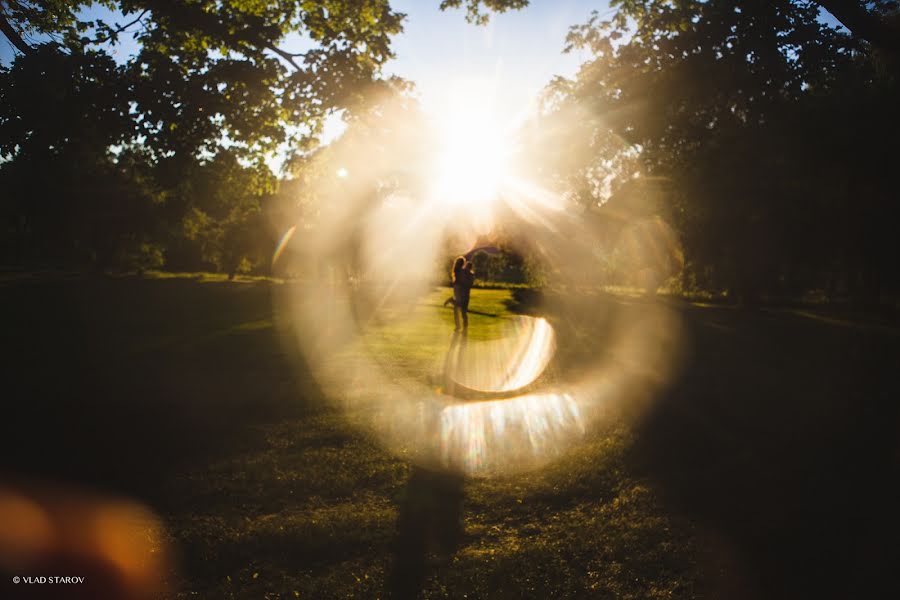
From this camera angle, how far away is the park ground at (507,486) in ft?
11.5

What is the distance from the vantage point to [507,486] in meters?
5.04

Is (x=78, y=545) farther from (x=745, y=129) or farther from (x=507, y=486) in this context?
(x=745, y=129)

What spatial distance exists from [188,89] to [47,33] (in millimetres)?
4133

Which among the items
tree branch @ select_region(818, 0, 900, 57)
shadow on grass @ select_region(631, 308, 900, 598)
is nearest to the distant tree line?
tree branch @ select_region(818, 0, 900, 57)

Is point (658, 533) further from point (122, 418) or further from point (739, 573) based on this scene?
point (122, 418)

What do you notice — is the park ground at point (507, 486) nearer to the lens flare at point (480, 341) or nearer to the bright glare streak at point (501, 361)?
the lens flare at point (480, 341)

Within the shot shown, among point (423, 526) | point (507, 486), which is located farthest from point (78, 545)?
point (507, 486)

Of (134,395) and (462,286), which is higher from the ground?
(462,286)

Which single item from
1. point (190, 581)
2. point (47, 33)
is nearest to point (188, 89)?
point (47, 33)

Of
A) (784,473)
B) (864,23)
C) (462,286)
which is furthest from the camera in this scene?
(462,286)

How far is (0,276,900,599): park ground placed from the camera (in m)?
3.50

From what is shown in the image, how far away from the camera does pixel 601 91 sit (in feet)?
67.6

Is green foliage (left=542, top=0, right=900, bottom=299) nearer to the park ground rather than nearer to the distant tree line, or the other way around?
the distant tree line

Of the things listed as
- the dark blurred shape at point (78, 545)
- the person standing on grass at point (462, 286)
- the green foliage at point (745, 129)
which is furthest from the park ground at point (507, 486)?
the green foliage at point (745, 129)
